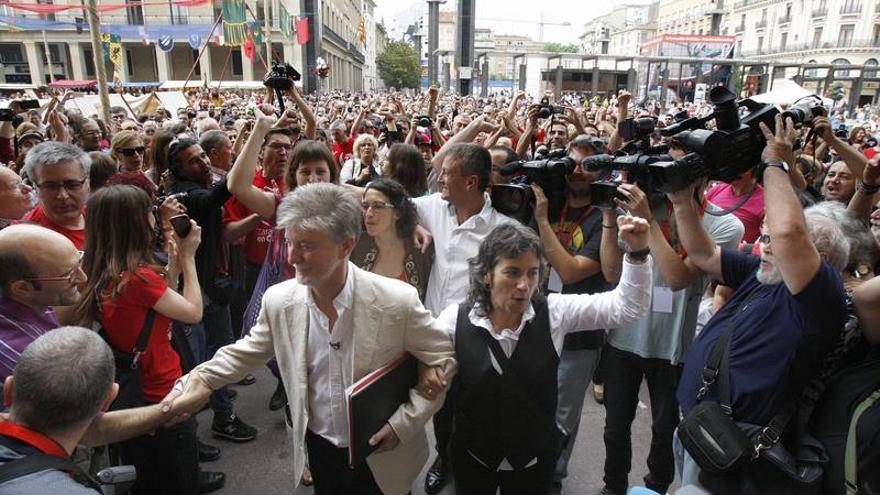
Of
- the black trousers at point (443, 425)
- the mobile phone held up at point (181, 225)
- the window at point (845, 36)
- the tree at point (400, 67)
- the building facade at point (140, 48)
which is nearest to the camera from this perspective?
the mobile phone held up at point (181, 225)

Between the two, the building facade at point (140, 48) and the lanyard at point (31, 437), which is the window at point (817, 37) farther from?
the lanyard at point (31, 437)

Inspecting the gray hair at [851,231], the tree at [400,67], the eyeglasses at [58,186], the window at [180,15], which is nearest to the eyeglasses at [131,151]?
the eyeglasses at [58,186]

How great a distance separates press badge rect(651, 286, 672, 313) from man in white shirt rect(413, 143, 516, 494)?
89 centimetres

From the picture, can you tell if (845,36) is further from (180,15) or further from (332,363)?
(332,363)

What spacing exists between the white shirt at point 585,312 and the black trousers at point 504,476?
0.04m

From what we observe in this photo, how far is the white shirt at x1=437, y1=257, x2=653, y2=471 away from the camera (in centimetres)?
200

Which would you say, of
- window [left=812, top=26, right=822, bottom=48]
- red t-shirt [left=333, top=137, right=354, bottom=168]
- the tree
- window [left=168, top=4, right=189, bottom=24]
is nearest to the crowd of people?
red t-shirt [left=333, top=137, right=354, bottom=168]

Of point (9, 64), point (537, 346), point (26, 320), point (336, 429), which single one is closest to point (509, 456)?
point (537, 346)

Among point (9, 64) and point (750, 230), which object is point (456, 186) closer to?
point (750, 230)

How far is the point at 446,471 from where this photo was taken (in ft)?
10.5

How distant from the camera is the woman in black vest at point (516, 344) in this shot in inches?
79.4

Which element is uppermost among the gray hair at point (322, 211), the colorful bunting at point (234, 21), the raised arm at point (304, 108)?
the colorful bunting at point (234, 21)

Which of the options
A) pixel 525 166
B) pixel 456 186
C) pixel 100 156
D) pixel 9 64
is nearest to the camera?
pixel 525 166

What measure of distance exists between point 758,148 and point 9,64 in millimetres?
58181
